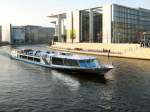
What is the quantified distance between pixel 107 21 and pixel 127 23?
1181 cm

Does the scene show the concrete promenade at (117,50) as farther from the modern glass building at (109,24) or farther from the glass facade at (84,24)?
the modern glass building at (109,24)

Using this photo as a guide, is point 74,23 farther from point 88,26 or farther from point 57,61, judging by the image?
point 57,61

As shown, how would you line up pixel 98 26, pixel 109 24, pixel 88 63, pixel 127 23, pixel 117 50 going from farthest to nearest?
pixel 98 26
pixel 127 23
pixel 109 24
pixel 117 50
pixel 88 63

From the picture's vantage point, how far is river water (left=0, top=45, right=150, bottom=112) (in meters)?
31.9

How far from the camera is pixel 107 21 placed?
124 metres

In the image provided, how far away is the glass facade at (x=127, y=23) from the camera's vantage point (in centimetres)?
12500

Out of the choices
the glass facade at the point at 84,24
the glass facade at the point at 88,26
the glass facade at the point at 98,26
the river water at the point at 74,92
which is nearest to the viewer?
the river water at the point at 74,92

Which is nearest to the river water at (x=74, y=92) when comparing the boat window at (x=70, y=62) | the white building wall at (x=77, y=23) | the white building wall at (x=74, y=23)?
the boat window at (x=70, y=62)

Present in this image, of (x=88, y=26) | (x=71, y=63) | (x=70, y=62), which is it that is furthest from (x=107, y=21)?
(x=71, y=63)

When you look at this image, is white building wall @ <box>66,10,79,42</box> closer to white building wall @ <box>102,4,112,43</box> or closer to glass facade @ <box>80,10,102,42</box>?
glass facade @ <box>80,10,102,42</box>

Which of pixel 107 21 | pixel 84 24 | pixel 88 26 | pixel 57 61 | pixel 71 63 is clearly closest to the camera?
pixel 71 63

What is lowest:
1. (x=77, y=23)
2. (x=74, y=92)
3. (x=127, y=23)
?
(x=74, y=92)

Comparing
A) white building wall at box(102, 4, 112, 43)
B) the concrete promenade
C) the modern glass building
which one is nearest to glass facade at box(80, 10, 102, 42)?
the modern glass building

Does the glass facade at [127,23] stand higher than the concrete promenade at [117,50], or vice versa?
the glass facade at [127,23]
